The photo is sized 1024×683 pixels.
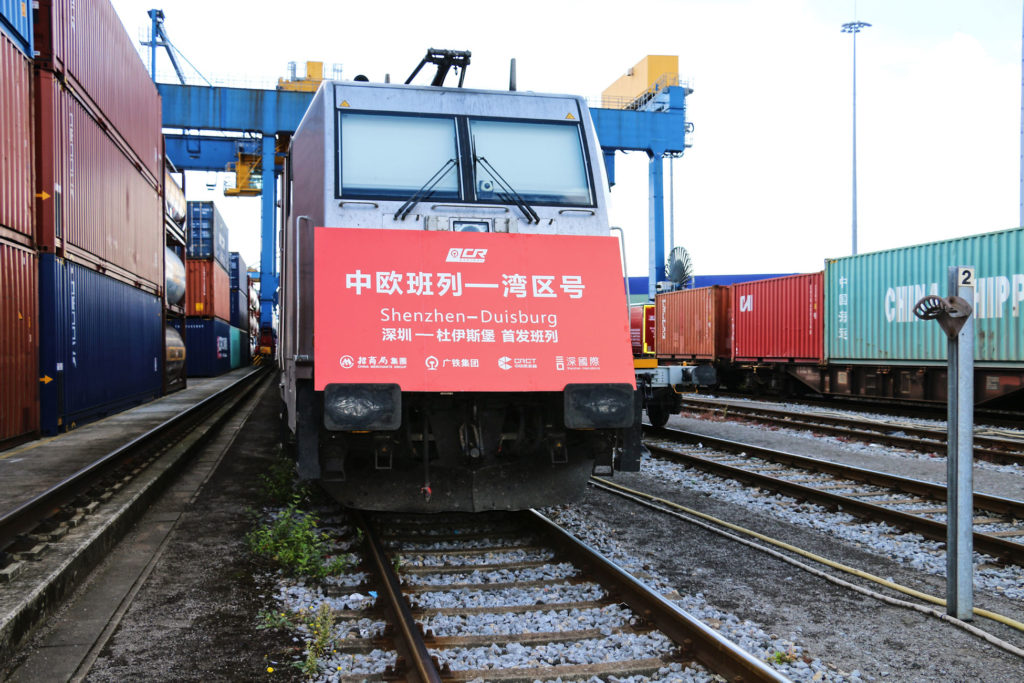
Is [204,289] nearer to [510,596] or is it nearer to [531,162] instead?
[531,162]

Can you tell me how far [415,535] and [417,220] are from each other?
2308 millimetres

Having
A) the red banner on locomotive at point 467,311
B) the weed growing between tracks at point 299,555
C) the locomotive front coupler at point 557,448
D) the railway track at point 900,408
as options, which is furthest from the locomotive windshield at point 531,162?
the railway track at point 900,408

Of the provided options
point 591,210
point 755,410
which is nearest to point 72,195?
point 591,210

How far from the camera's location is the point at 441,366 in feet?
14.7

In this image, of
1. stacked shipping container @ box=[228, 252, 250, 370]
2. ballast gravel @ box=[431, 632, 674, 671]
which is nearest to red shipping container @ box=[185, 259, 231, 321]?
stacked shipping container @ box=[228, 252, 250, 370]

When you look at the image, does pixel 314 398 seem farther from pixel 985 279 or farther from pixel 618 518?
pixel 985 279

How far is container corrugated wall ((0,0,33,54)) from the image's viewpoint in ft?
30.9

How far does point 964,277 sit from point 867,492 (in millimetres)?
3816

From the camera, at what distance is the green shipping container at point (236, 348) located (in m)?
38.1

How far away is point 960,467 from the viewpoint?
4133mm

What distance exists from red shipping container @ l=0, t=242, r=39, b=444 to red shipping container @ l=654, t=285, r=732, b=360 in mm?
17141

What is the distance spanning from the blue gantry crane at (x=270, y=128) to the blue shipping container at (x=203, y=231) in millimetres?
1859

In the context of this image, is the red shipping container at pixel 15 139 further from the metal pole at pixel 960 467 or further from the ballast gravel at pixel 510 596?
the metal pole at pixel 960 467

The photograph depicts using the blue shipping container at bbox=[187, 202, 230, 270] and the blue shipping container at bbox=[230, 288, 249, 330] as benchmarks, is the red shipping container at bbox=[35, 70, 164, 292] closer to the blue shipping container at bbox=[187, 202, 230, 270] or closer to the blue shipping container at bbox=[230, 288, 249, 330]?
the blue shipping container at bbox=[187, 202, 230, 270]
